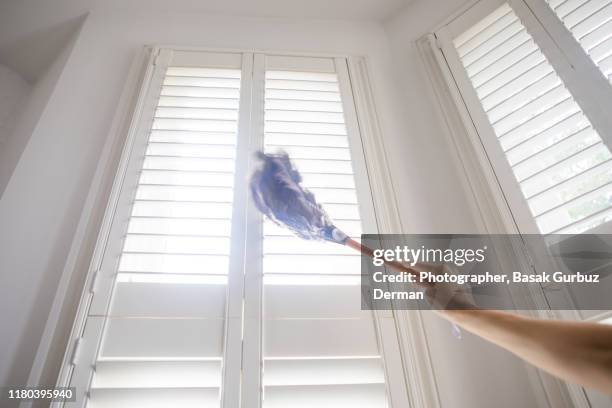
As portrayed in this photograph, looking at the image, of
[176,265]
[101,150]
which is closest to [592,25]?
[176,265]

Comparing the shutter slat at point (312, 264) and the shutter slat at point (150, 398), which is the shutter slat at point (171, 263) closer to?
the shutter slat at point (312, 264)

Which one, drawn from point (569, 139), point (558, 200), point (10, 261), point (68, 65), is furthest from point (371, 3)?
point (10, 261)

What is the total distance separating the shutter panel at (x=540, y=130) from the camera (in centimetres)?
103

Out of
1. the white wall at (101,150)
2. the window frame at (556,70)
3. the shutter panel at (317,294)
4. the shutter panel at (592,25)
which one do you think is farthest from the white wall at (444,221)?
the shutter panel at (592,25)

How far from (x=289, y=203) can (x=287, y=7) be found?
1591 millimetres

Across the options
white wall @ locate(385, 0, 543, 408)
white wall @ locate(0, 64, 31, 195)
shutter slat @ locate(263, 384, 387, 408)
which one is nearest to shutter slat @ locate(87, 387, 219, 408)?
shutter slat @ locate(263, 384, 387, 408)

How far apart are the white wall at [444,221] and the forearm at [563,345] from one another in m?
0.67

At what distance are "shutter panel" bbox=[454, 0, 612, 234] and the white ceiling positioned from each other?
70 centimetres

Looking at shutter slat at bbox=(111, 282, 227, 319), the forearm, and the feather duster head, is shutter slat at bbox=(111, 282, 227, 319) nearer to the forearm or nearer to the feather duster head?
the feather duster head

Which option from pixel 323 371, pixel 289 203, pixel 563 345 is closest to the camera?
pixel 563 345

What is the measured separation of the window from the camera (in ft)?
3.06

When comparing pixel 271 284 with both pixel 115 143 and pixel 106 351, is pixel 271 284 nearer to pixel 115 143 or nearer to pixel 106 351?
pixel 106 351

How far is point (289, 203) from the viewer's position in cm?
83

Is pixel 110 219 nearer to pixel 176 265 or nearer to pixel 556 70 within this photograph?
pixel 176 265
